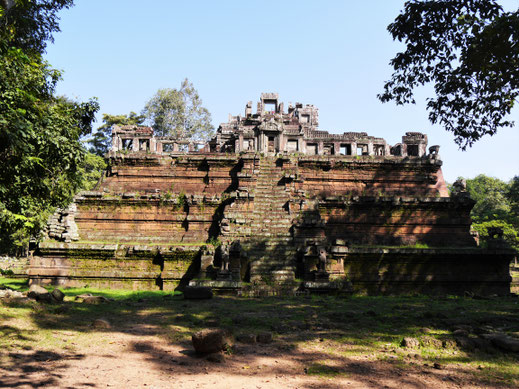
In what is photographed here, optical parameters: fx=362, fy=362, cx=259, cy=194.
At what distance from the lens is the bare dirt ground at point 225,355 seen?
432 centimetres

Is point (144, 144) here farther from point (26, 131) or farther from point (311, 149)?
point (26, 131)

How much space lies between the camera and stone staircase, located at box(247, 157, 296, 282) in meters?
12.5

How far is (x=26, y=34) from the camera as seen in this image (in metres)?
16.6

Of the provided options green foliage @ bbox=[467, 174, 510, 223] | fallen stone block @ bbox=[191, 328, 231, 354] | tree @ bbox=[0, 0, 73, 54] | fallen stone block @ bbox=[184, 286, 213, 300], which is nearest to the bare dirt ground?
fallen stone block @ bbox=[191, 328, 231, 354]

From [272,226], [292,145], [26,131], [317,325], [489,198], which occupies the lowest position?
[317,325]

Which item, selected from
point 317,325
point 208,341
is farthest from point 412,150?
point 208,341

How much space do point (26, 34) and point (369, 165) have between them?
694 inches

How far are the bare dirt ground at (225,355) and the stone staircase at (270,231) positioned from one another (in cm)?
445

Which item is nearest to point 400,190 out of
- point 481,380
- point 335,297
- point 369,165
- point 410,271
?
point 369,165

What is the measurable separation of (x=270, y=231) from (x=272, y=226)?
37 centimetres

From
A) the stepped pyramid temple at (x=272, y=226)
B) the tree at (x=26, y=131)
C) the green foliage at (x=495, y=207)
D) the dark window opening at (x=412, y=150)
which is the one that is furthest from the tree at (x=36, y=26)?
the green foliage at (x=495, y=207)

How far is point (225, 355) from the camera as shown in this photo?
5289mm

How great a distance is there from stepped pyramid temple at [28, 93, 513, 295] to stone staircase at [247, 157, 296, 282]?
0.05 m

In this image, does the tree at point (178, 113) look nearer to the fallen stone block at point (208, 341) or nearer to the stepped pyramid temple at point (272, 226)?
the stepped pyramid temple at point (272, 226)
